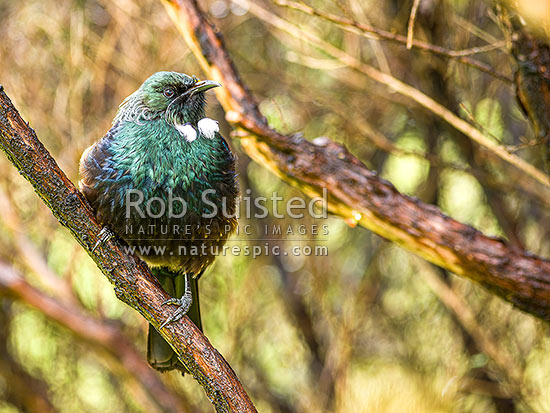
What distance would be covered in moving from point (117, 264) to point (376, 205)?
47.9 inches

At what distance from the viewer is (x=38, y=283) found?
5.46m

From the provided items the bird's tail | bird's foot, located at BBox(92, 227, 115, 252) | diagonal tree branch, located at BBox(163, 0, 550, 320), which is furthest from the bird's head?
the bird's tail

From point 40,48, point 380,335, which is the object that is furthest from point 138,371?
point 40,48

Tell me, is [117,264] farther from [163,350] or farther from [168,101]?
[168,101]

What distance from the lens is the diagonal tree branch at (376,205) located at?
2.96 metres

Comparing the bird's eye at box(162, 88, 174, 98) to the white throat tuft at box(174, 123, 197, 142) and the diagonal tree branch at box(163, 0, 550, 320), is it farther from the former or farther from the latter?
the diagonal tree branch at box(163, 0, 550, 320)

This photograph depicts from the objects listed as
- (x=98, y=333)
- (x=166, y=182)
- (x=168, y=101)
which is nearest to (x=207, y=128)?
(x=168, y=101)

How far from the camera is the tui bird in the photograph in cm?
287

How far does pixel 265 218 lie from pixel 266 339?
3.37ft

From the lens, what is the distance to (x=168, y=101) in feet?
10.2

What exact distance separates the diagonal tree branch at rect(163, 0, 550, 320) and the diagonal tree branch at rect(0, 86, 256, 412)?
974 millimetres

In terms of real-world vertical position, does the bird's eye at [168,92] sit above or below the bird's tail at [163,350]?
Result: above

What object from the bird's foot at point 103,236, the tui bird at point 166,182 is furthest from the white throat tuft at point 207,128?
the bird's foot at point 103,236

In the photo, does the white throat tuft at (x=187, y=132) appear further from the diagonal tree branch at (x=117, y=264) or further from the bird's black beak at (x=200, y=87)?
the diagonal tree branch at (x=117, y=264)
